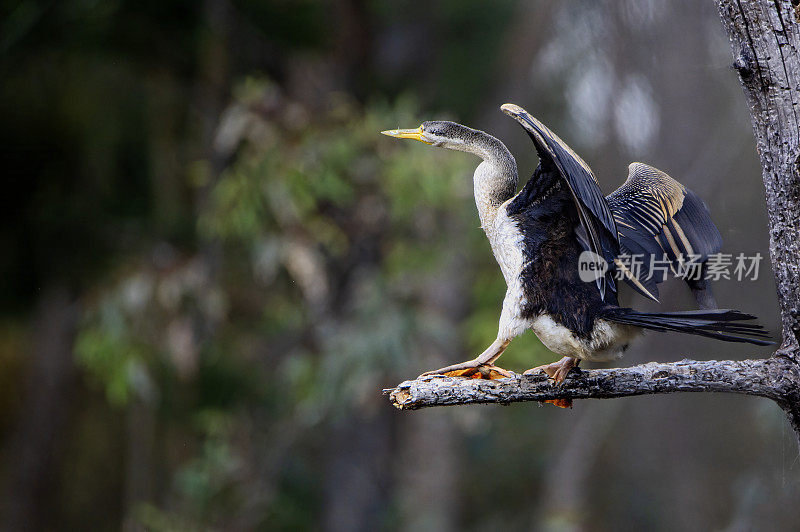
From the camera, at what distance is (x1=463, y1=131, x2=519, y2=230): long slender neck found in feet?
6.07

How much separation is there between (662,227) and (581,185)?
1.11 feet

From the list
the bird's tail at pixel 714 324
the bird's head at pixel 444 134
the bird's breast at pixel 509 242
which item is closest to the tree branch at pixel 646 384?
the bird's tail at pixel 714 324

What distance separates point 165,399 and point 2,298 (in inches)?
58.8

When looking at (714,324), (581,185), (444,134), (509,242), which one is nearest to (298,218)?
(444,134)

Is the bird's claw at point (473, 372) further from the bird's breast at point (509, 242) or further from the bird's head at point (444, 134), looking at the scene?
the bird's head at point (444, 134)

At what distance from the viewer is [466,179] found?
6.27 meters

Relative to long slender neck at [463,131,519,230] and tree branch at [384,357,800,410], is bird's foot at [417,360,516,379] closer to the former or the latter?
tree branch at [384,357,800,410]

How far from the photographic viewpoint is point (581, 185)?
169cm

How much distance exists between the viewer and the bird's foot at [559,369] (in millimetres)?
1796

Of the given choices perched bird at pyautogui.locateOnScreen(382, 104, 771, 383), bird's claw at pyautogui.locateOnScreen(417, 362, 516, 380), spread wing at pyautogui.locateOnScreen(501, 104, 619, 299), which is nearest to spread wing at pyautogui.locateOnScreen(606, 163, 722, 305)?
perched bird at pyautogui.locateOnScreen(382, 104, 771, 383)

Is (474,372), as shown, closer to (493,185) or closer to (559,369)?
(559,369)

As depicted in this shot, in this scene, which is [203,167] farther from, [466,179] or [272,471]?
[272,471]

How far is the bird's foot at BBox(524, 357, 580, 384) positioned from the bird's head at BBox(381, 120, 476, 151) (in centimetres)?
51

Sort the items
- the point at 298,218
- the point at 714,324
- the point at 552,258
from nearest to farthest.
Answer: the point at 714,324 < the point at 552,258 < the point at 298,218
